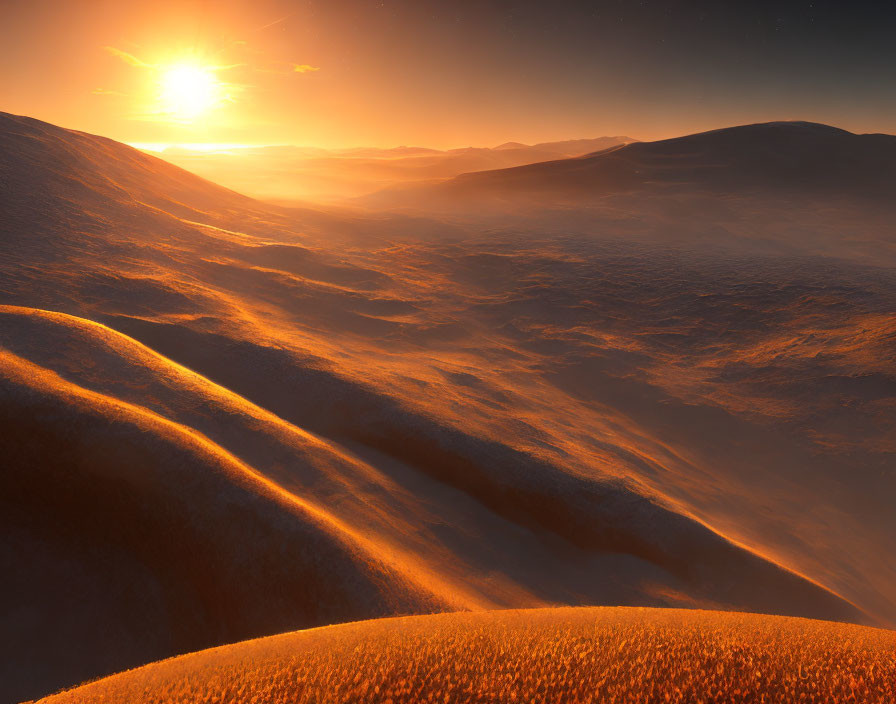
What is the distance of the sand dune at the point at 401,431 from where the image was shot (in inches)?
167

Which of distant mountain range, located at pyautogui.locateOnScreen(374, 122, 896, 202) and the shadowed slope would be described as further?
distant mountain range, located at pyautogui.locateOnScreen(374, 122, 896, 202)

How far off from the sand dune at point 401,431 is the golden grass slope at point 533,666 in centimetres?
271

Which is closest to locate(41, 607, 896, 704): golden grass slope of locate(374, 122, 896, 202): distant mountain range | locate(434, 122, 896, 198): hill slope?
locate(374, 122, 896, 202): distant mountain range

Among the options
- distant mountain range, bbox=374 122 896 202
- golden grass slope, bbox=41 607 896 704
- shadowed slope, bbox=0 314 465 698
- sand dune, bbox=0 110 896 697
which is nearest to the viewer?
golden grass slope, bbox=41 607 896 704

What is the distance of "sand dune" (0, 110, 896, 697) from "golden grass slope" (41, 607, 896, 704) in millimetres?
2705

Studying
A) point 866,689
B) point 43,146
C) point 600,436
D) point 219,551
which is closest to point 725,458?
point 600,436

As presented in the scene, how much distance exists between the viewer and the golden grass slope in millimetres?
1086

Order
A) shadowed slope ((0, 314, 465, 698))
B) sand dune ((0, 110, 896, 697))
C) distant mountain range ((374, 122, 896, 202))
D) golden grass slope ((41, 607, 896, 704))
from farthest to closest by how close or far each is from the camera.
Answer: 1. distant mountain range ((374, 122, 896, 202))
2. sand dune ((0, 110, 896, 697))
3. shadowed slope ((0, 314, 465, 698))
4. golden grass slope ((41, 607, 896, 704))

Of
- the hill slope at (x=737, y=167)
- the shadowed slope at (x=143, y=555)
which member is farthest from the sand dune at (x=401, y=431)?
the hill slope at (x=737, y=167)

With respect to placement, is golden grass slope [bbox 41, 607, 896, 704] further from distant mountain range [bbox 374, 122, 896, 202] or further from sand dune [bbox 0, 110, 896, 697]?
distant mountain range [bbox 374, 122, 896, 202]

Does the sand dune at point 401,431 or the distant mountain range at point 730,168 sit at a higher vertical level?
the distant mountain range at point 730,168

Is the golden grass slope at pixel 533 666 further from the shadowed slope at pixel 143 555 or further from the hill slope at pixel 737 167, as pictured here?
the hill slope at pixel 737 167

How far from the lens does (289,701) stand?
1.07m

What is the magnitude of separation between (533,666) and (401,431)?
6155 millimetres
